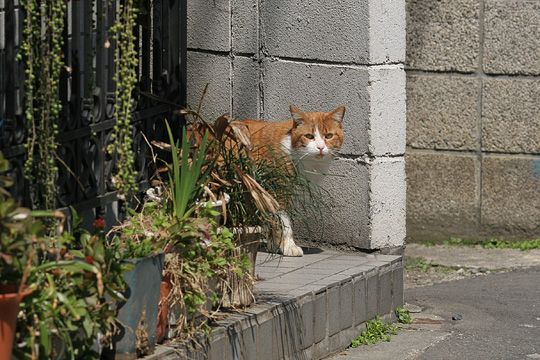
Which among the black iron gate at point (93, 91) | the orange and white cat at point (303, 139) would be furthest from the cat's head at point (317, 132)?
the black iron gate at point (93, 91)

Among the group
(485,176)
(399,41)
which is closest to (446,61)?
(485,176)

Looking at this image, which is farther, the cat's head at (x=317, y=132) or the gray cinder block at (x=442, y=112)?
the gray cinder block at (x=442, y=112)

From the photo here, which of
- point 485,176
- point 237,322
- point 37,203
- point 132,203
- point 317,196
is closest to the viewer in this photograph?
point 37,203

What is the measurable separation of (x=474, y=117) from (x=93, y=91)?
4.07 meters

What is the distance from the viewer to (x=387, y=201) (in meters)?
7.01

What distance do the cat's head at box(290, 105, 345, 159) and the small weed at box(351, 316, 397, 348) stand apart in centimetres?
103

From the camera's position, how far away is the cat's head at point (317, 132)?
6922 mm

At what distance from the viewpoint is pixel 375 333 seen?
261 inches

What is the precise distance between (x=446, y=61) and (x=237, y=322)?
415 cm

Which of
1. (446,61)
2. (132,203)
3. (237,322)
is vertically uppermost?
(446,61)

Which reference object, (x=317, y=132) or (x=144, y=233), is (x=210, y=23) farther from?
(x=144, y=233)

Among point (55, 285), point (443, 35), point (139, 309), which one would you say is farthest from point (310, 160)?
point (55, 285)

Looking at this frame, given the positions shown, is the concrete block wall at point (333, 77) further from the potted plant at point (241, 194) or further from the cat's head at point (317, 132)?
the potted plant at point (241, 194)

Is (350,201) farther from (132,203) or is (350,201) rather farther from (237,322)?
(237,322)
